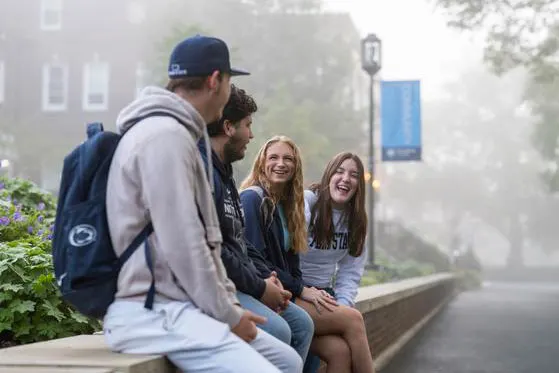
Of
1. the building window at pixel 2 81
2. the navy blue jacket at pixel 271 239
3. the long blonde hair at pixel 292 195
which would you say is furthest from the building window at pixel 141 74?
the navy blue jacket at pixel 271 239

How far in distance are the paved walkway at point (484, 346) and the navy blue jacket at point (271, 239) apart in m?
4.07

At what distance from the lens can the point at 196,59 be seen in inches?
118

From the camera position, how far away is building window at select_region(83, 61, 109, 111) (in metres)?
37.1

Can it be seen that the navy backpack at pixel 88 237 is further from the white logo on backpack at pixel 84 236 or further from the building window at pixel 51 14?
the building window at pixel 51 14

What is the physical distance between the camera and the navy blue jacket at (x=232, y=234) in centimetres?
356

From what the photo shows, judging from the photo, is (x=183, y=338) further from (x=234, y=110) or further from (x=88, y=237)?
(x=234, y=110)

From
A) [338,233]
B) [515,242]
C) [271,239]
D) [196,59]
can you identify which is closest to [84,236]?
[196,59]

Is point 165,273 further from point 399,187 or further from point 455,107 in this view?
point 455,107

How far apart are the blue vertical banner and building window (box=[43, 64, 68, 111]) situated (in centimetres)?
2065

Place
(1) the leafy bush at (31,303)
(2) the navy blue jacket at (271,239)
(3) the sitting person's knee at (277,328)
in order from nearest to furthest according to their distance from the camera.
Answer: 1. (3) the sitting person's knee at (277,328)
2. (2) the navy blue jacket at (271,239)
3. (1) the leafy bush at (31,303)

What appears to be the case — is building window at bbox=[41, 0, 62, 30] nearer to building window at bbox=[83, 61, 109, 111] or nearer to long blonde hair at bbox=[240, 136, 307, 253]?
building window at bbox=[83, 61, 109, 111]

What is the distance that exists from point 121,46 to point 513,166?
4492 centimetres

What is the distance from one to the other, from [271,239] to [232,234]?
2.96ft

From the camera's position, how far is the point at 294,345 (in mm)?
4234
